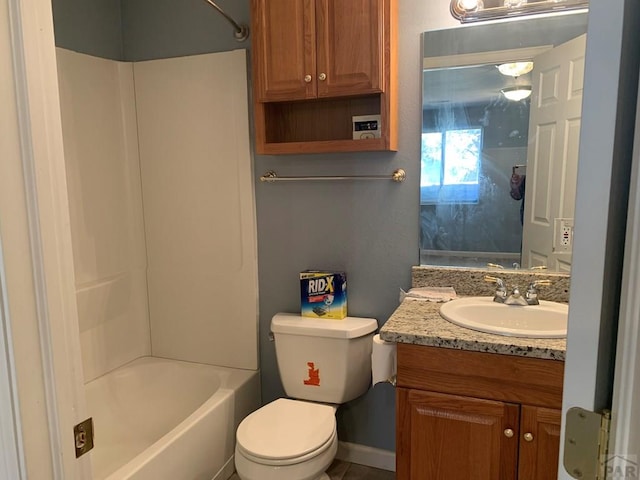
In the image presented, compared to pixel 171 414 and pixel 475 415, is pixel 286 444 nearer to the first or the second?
pixel 475 415

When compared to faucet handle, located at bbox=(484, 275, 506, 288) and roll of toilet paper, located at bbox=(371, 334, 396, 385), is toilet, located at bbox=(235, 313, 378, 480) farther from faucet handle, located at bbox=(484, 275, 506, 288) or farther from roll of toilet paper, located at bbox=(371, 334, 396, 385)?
faucet handle, located at bbox=(484, 275, 506, 288)

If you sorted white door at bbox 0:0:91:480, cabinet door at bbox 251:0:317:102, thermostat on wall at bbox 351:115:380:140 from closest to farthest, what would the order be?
white door at bbox 0:0:91:480 < cabinet door at bbox 251:0:317:102 < thermostat on wall at bbox 351:115:380:140

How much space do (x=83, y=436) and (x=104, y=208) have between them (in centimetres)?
171

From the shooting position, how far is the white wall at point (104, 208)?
2.21 meters

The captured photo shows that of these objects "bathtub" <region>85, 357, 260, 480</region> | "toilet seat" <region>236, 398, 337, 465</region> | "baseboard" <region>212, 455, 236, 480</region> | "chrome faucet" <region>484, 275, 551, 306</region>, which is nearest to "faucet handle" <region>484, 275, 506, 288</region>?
"chrome faucet" <region>484, 275, 551, 306</region>

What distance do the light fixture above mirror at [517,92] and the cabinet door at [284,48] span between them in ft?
2.47

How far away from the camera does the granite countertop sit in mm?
1407

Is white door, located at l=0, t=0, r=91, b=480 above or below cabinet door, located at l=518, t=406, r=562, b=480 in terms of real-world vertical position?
above

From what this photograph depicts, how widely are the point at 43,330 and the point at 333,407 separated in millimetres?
1522

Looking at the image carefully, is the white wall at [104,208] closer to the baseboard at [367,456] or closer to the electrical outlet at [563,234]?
the baseboard at [367,456]

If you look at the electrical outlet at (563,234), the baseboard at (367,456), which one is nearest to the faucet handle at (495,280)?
the electrical outlet at (563,234)

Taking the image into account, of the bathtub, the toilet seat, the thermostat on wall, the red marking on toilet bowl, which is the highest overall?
the thermostat on wall

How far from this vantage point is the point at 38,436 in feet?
Answer: 2.53

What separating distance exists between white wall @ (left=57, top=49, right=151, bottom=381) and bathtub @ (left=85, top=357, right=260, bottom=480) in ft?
0.45
